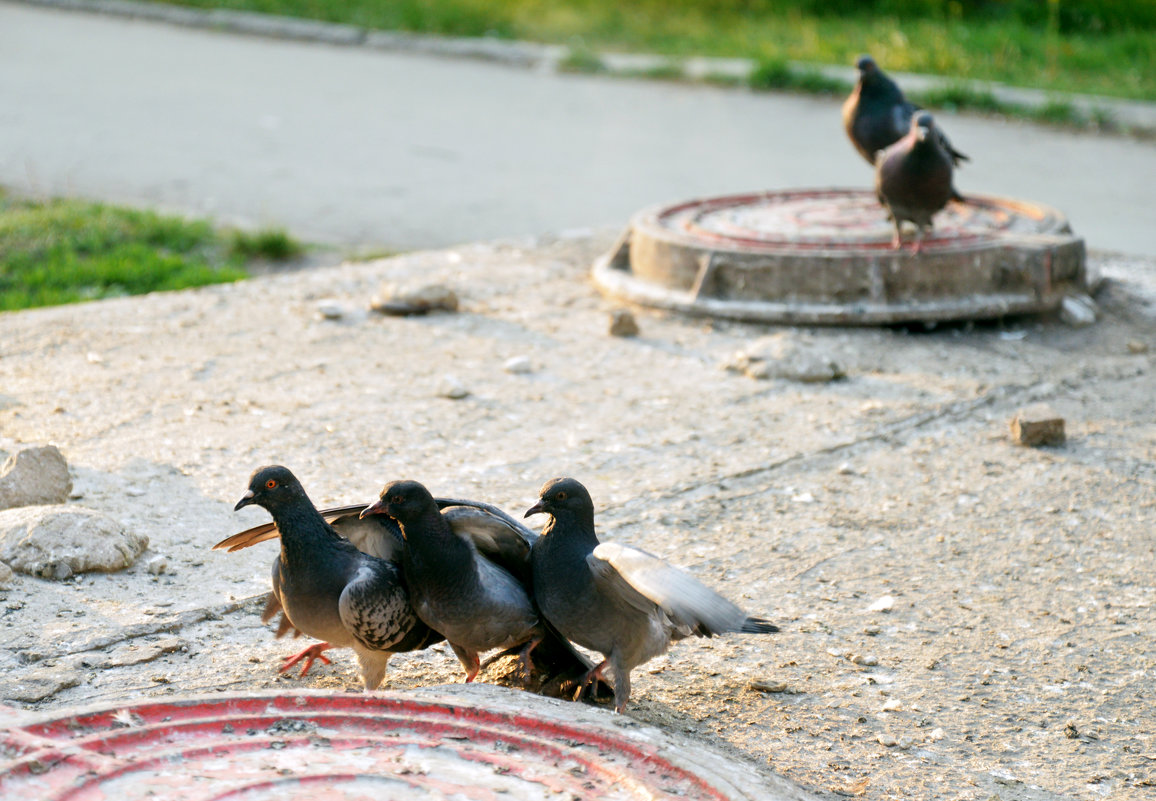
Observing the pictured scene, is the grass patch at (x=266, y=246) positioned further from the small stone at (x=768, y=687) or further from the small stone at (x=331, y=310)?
the small stone at (x=768, y=687)

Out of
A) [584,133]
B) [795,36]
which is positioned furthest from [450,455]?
[795,36]

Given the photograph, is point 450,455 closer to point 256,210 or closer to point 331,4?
point 256,210

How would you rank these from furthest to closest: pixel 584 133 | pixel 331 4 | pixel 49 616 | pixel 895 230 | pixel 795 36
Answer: pixel 331 4
pixel 795 36
pixel 584 133
pixel 895 230
pixel 49 616

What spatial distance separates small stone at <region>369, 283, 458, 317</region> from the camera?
18.4ft

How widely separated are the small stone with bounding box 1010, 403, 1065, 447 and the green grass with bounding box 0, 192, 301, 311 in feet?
12.5

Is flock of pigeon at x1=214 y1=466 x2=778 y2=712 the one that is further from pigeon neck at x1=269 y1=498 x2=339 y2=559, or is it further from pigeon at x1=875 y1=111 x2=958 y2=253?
pigeon at x1=875 y1=111 x2=958 y2=253

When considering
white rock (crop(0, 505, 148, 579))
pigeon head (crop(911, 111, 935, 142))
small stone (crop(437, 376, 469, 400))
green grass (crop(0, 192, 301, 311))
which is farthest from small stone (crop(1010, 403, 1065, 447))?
green grass (crop(0, 192, 301, 311))

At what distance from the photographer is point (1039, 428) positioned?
4.26m

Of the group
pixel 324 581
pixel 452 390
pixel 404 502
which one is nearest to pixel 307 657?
pixel 324 581

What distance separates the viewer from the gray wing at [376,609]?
266 cm

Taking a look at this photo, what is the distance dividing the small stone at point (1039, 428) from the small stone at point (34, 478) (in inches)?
114

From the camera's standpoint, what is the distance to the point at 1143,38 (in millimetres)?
11805

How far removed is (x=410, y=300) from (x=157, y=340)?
1.04 meters

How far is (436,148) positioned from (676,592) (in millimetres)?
7571
